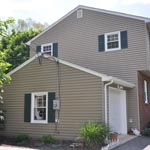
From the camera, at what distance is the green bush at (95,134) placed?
33.1 feet

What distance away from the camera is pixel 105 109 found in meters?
11.3

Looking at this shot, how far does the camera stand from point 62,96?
12422 mm

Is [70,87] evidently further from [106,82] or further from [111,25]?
[111,25]

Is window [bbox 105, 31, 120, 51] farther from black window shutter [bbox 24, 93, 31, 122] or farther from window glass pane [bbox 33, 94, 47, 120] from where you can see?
black window shutter [bbox 24, 93, 31, 122]

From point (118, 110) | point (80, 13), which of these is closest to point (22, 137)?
point (118, 110)

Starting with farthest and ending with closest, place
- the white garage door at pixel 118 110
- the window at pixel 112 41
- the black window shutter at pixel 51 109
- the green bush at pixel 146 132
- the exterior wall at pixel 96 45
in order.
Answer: the window at pixel 112 41 → the exterior wall at pixel 96 45 → the green bush at pixel 146 132 → the white garage door at pixel 118 110 → the black window shutter at pixel 51 109

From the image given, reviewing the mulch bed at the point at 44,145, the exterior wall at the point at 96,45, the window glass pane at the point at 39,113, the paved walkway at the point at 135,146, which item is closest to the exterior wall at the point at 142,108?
the exterior wall at the point at 96,45

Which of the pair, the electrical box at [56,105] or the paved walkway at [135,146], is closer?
the paved walkway at [135,146]

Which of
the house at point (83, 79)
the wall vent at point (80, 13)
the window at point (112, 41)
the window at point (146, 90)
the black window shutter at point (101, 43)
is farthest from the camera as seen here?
the wall vent at point (80, 13)

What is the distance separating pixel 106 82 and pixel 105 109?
1.21 m

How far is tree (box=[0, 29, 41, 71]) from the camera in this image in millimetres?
26219

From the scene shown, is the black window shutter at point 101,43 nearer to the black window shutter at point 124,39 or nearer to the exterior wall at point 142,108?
the black window shutter at point 124,39

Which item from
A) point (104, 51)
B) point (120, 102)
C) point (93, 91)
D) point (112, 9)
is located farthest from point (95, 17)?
point (93, 91)

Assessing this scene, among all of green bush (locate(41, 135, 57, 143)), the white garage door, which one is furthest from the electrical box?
the white garage door
